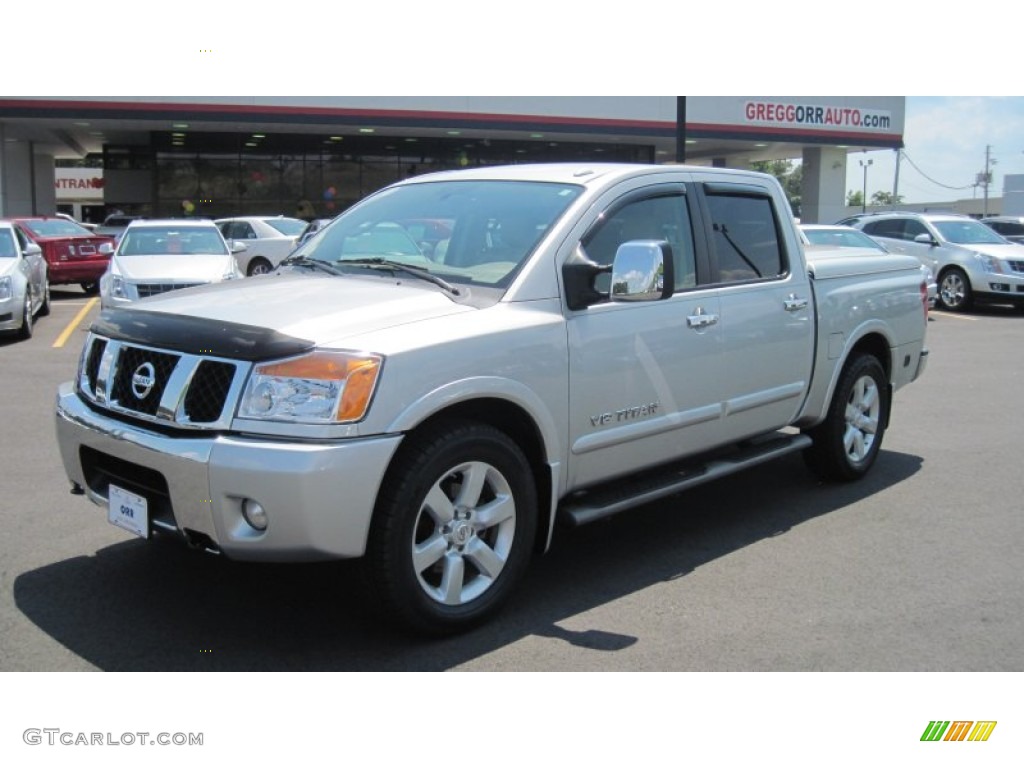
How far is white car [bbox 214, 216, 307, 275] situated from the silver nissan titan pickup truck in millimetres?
15596

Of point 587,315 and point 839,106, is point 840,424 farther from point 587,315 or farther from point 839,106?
point 839,106

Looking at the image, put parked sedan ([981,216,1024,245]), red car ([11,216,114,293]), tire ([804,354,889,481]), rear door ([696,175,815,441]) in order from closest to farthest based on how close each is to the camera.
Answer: rear door ([696,175,815,441]) < tire ([804,354,889,481]) < red car ([11,216,114,293]) < parked sedan ([981,216,1024,245])

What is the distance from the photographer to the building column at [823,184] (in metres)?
37.2

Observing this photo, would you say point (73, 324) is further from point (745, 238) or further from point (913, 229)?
point (913, 229)

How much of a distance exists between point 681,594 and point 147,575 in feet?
8.24

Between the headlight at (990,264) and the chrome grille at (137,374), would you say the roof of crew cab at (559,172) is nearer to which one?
the chrome grille at (137,374)

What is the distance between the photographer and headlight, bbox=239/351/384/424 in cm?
357

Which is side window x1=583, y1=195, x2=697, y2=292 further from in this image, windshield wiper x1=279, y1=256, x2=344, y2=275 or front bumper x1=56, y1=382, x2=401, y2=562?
front bumper x1=56, y1=382, x2=401, y2=562

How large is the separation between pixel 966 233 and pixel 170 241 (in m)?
14.7

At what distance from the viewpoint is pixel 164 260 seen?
13.3 metres

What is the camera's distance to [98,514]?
17.8 ft

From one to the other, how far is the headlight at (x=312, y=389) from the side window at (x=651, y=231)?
1.49m

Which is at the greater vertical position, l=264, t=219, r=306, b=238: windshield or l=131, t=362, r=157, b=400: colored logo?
l=264, t=219, r=306, b=238: windshield
